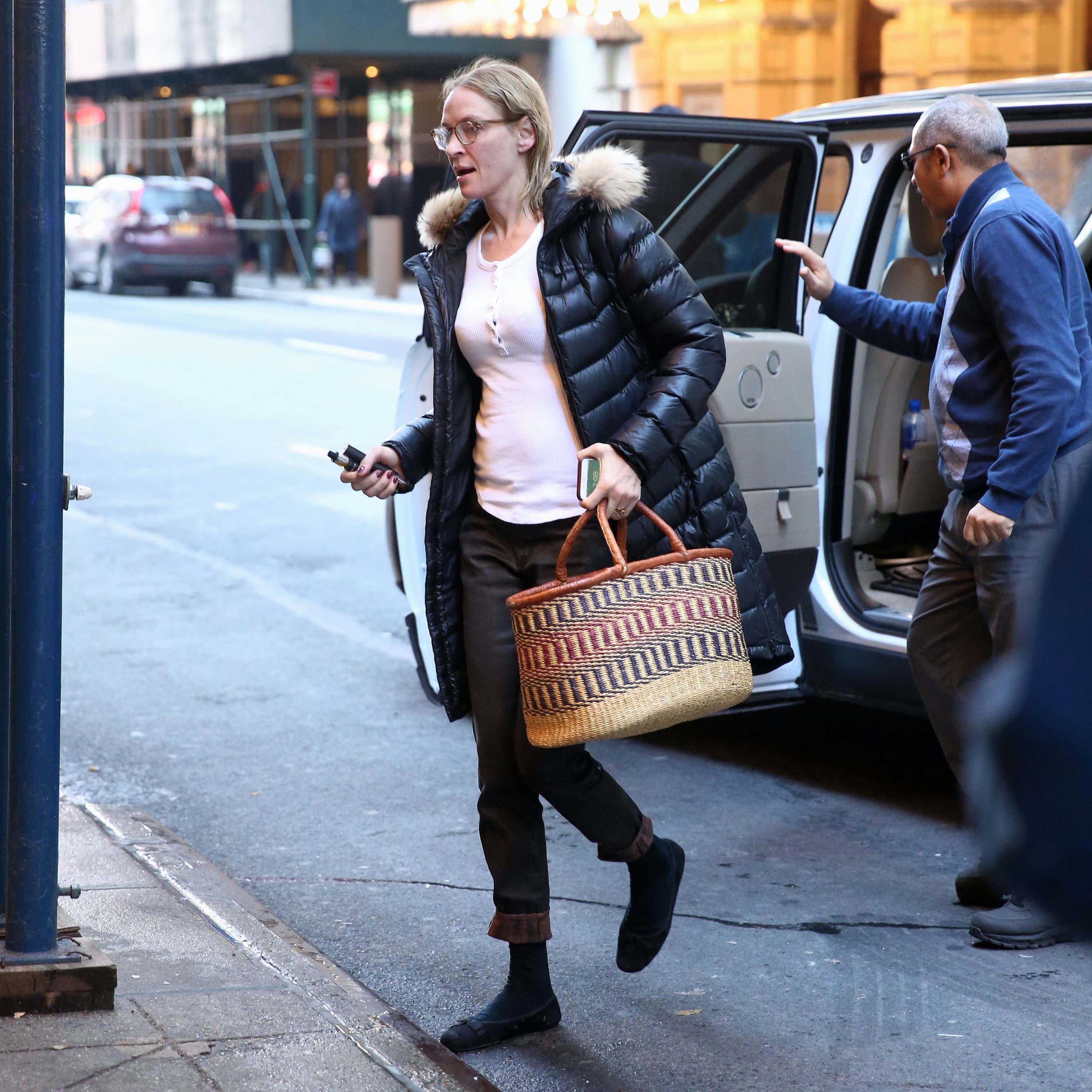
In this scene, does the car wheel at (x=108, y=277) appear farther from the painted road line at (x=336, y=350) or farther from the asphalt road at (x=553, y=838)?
the asphalt road at (x=553, y=838)

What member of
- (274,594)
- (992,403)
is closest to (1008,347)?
(992,403)

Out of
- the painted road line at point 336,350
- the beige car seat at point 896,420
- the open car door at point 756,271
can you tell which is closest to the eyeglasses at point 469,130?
the open car door at point 756,271

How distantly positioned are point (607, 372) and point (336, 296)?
86.7ft

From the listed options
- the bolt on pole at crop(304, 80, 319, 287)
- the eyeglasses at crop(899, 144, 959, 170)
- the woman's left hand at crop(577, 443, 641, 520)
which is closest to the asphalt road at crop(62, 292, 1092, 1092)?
the woman's left hand at crop(577, 443, 641, 520)

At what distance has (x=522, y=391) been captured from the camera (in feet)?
11.3

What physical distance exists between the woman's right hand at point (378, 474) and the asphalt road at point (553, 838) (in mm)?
1103

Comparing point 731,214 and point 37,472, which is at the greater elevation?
point 731,214

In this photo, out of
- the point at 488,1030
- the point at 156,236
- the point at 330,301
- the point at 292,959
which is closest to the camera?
the point at 488,1030

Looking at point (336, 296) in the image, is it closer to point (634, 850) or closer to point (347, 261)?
point (347, 261)

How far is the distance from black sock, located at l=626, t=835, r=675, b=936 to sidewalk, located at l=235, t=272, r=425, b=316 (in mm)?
21992

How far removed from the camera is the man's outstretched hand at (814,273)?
451 centimetres

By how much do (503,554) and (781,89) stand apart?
58.5ft

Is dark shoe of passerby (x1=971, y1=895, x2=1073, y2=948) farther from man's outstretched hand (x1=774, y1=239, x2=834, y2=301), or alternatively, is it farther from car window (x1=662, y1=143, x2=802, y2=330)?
car window (x1=662, y1=143, x2=802, y2=330)

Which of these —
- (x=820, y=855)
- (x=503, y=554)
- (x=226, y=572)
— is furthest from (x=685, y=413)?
(x=226, y=572)
